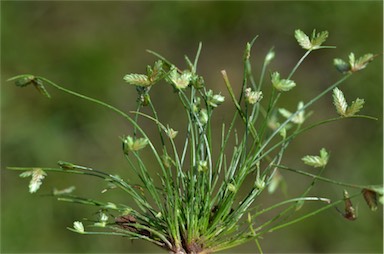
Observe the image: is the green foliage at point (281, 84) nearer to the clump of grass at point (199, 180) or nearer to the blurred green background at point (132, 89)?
the clump of grass at point (199, 180)

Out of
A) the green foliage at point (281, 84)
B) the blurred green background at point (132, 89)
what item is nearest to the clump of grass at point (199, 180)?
the green foliage at point (281, 84)

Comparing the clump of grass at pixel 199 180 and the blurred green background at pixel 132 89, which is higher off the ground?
the blurred green background at pixel 132 89

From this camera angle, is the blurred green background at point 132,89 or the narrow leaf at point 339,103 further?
the blurred green background at point 132,89

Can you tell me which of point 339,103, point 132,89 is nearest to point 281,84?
point 339,103

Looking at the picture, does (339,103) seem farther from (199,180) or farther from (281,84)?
(199,180)

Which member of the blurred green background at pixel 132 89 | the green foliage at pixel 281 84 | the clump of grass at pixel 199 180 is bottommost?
the clump of grass at pixel 199 180

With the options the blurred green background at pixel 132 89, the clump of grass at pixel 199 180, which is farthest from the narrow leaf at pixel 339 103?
the blurred green background at pixel 132 89

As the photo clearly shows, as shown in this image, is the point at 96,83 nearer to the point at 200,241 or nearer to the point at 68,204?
the point at 68,204

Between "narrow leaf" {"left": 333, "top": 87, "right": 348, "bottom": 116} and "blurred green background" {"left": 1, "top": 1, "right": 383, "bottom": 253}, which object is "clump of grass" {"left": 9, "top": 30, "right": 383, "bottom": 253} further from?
"blurred green background" {"left": 1, "top": 1, "right": 383, "bottom": 253}

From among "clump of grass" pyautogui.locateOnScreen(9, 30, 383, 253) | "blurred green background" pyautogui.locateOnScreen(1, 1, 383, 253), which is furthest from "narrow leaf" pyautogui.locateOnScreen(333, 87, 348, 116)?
"blurred green background" pyautogui.locateOnScreen(1, 1, 383, 253)
